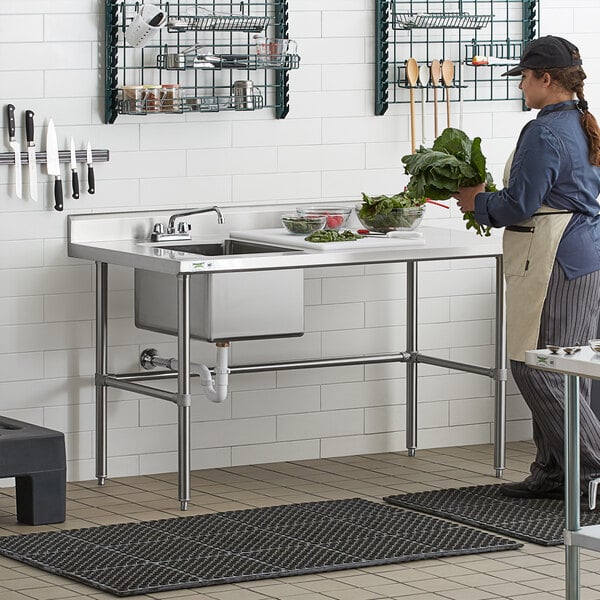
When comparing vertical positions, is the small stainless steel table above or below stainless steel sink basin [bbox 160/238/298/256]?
below

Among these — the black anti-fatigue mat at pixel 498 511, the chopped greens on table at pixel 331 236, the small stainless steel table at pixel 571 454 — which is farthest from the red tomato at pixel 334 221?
the small stainless steel table at pixel 571 454

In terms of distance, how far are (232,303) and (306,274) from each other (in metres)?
0.80

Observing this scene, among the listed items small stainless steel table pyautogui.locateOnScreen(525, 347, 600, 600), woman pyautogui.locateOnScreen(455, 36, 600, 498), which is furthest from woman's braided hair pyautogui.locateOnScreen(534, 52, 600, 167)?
small stainless steel table pyautogui.locateOnScreen(525, 347, 600, 600)

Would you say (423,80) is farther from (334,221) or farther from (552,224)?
(552,224)

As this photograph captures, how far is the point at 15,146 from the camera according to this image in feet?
19.6

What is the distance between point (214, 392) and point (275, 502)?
0.49m

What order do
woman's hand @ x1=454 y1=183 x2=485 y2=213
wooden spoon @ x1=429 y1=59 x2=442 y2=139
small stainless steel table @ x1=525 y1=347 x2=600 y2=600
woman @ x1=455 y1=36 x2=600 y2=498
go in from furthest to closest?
wooden spoon @ x1=429 y1=59 x2=442 y2=139 → woman's hand @ x1=454 y1=183 x2=485 y2=213 → woman @ x1=455 y1=36 x2=600 y2=498 → small stainless steel table @ x1=525 y1=347 x2=600 y2=600

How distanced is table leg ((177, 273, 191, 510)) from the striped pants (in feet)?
3.95

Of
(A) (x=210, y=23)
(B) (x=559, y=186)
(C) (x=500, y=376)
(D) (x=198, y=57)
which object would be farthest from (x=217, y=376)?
(B) (x=559, y=186)

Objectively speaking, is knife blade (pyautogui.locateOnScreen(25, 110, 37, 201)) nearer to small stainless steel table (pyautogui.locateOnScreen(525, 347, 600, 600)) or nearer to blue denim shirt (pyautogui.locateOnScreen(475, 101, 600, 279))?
blue denim shirt (pyautogui.locateOnScreen(475, 101, 600, 279))

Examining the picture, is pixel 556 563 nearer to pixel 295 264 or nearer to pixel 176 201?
pixel 295 264

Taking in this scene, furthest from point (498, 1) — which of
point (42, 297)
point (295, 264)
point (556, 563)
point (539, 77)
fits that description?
point (556, 563)

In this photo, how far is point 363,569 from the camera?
491 cm

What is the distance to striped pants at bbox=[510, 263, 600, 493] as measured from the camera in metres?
5.55
